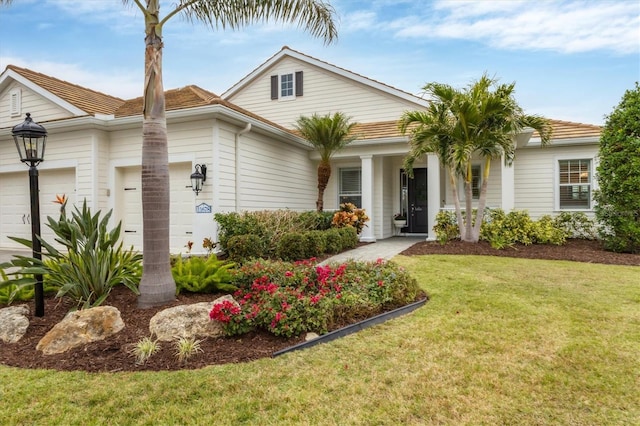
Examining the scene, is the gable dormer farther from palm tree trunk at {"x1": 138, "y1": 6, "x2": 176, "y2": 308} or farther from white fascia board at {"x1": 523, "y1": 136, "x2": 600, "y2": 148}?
palm tree trunk at {"x1": 138, "y1": 6, "x2": 176, "y2": 308}

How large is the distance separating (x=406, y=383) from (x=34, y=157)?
15.5 feet

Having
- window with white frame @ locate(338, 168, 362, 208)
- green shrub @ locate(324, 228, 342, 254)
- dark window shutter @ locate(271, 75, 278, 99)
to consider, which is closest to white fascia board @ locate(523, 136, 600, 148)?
window with white frame @ locate(338, 168, 362, 208)

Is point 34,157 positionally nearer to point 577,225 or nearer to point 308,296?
point 308,296

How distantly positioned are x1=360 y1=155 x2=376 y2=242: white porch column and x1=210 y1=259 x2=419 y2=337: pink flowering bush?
5.59 m

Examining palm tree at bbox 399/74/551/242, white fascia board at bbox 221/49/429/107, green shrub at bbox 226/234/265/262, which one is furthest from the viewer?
white fascia board at bbox 221/49/429/107

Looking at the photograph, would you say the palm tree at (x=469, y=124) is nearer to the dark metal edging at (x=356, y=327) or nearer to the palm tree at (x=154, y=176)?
the dark metal edging at (x=356, y=327)

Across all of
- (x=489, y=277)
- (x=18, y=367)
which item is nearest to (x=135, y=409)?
(x=18, y=367)

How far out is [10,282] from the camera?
4027 millimetres

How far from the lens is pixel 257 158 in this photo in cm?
981

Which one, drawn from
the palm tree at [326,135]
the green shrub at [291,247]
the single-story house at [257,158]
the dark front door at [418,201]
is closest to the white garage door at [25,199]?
the single-story house at [257,158]

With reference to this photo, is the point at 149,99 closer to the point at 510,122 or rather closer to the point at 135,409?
the point at 135,409

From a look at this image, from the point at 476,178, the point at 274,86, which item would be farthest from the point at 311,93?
the point at 476,178

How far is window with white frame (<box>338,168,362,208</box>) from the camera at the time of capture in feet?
41.0

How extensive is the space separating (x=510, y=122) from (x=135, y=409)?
29.6 feet
